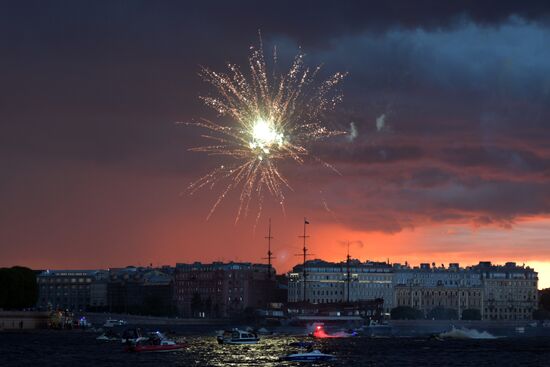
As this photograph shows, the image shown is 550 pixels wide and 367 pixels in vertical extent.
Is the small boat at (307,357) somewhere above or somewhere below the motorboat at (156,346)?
below

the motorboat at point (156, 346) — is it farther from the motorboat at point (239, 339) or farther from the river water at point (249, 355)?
the motorboat at point (239, 339)

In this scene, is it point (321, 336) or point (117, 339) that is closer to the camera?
point (117, 339)

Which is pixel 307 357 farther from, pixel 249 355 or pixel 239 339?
pixel 239 339

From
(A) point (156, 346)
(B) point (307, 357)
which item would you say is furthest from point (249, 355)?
(B) point (307, 357)

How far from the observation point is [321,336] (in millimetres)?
165125

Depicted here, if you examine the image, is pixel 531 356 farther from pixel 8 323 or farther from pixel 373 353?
pixel 8 323

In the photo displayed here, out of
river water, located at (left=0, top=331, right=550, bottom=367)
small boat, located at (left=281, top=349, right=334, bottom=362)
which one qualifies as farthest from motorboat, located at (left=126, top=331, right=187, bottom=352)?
small boat, located at (left=281, top=349, right=334, bottom=362)

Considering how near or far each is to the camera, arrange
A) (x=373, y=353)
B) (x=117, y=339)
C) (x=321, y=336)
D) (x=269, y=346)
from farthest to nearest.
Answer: (x=321, y=336)
(x=117, y=339)
(x=269, y=346)
(x=373, y=353)

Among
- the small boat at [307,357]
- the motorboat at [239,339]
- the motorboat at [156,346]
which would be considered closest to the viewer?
the small boat at [307,357]

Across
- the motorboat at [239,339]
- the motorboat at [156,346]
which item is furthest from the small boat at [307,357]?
the motorboat at [239,339]

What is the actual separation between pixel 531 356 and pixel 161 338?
34533mm

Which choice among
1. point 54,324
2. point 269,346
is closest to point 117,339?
point 269,346

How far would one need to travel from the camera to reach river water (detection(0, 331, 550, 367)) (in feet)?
308

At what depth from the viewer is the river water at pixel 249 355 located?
9381 centimetres
